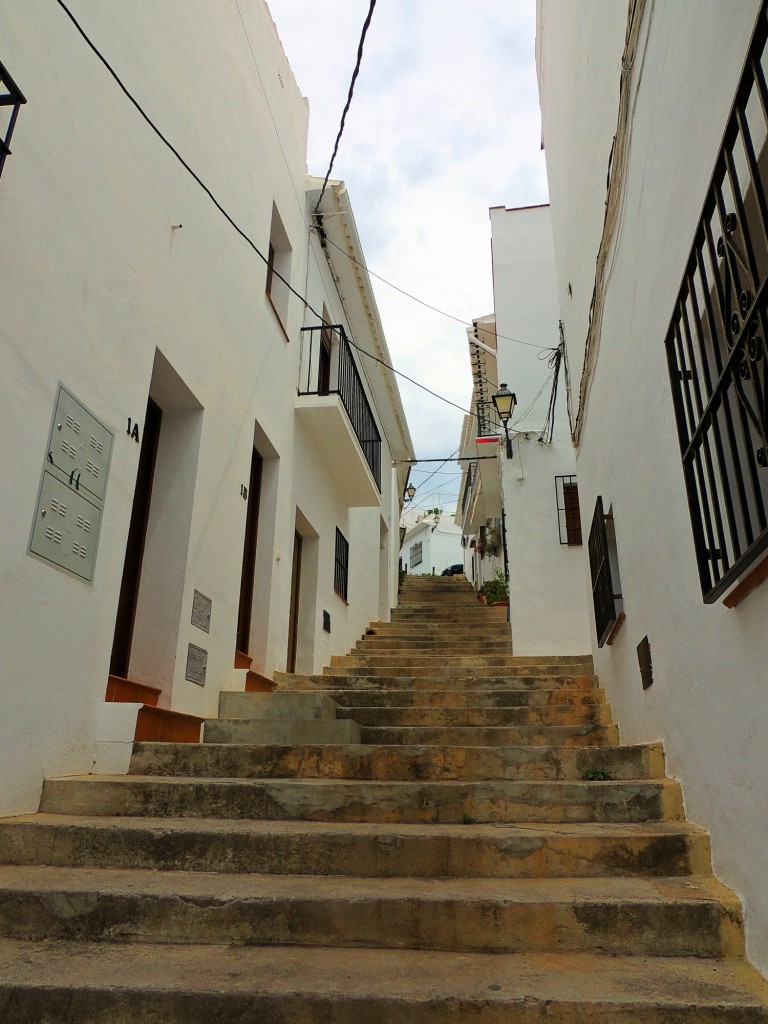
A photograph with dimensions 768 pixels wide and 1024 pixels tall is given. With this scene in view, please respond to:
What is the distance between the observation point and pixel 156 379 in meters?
5.07

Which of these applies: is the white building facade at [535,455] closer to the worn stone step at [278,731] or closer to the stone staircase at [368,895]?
the worn stone step at [278,731]

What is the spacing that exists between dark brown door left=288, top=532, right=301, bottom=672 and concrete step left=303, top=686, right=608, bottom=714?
2047 mm

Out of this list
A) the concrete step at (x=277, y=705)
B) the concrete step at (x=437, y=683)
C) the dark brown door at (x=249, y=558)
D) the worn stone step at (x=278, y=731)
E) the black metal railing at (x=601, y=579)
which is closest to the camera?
the worn stone step at (x=278, y=731)

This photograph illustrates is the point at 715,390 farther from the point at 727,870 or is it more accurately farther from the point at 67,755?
the point at 67,755

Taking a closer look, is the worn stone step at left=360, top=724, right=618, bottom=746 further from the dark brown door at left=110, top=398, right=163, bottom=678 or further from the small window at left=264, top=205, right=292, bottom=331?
the small window at left=264, top=205, right=292, bottom=331

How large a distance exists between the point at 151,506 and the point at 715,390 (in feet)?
13.5

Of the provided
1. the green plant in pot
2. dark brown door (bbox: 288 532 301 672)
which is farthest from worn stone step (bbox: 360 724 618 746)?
the green plant in pot

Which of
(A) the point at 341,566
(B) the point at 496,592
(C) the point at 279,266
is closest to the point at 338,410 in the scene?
(C) the point at 279,266

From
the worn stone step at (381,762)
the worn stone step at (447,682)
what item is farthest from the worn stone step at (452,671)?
the worn stone step at (381,762)

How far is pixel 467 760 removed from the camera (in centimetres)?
389

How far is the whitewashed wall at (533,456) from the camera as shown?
9.15m

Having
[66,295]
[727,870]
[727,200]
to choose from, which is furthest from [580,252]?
[727,870]

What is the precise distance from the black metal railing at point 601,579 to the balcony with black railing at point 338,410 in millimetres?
3596

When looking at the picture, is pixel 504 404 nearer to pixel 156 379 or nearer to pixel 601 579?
pixel 601 579
